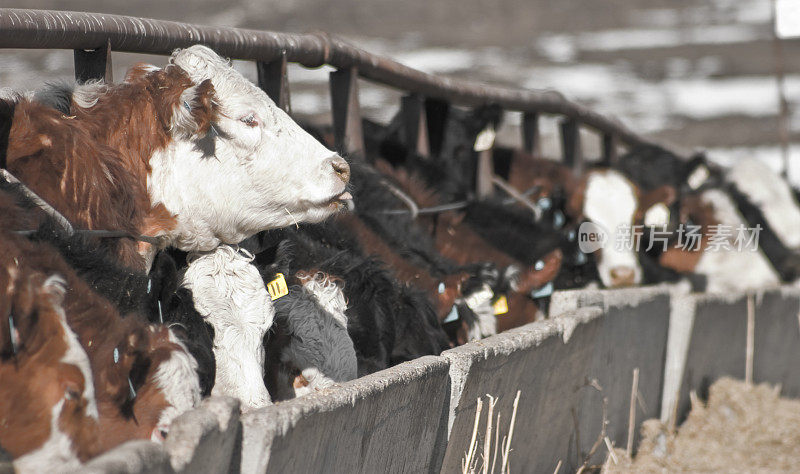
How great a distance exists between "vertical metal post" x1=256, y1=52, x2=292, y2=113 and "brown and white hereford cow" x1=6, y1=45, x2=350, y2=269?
4.88 feet

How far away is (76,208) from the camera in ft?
10.6

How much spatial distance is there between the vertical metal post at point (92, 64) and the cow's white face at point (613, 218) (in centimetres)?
404

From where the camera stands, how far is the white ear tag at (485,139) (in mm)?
7348

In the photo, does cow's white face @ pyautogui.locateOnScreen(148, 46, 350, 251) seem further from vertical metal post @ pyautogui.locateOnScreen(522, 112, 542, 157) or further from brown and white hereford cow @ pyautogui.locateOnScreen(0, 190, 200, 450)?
vertical metal post @ pyautogui.locateOnScreen(522, 112, 542, 157)

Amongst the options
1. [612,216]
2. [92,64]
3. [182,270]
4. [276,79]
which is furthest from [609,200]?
[182,270]

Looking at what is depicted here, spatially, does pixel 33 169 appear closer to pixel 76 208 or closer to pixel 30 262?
pixel 76 208

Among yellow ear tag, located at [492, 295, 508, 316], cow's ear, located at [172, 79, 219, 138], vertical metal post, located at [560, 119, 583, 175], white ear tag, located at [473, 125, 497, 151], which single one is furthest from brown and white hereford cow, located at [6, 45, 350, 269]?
vertical metal post, located at [560, 119, 583, 175]

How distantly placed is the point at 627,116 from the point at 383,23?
16.8 feet

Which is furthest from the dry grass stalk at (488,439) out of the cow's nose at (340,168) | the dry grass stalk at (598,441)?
the dry grass stalk at (598,441)

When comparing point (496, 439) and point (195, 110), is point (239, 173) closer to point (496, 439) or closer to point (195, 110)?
point (195, 110)

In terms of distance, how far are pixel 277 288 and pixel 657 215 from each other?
5203 mm

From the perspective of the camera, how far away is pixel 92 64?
4152mm

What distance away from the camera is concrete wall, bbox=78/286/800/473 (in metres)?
2.53

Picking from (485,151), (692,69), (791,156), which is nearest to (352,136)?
(485,151)
